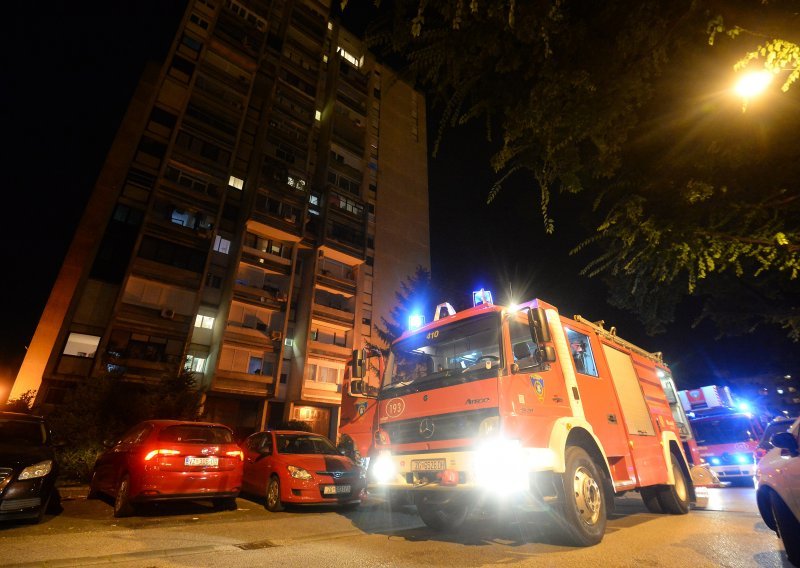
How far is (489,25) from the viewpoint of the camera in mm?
3705

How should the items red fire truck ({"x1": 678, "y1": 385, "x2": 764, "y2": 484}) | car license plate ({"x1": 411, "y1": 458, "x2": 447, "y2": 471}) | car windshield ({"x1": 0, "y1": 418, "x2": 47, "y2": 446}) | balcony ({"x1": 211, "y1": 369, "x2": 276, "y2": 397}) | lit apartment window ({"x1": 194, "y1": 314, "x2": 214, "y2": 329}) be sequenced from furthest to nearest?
lit apartment window ({"x1": 194, "y1": 314, "x2": 214, "y2": 329}) → balcony ({"x1": 211, "y1": 369, "x2": 276, "y2": 397}) → red fire truck ({"x1": 678, "y1": 385, "x2": 764, "y2": 484}) → car windshield ({"x1": 0, "y1": 418, "x2": 47, "y2": 446}) → car license plate ({"x1": 411, "y1": 458, "x2": 447, "y2": 471})

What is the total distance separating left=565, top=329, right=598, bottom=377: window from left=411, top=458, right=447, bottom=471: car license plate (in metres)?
2.51

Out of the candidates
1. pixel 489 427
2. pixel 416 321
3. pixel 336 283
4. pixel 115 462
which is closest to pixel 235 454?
pixel 115 462

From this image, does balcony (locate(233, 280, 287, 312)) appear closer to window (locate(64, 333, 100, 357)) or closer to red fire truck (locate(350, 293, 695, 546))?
window (locate(64, 333, 100, 357))

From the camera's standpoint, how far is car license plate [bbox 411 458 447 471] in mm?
4732

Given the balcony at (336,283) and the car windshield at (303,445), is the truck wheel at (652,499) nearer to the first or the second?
the car windshield at (303,445)

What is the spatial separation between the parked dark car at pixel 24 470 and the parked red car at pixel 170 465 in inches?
41.8

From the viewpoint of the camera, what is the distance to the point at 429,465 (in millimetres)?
4895

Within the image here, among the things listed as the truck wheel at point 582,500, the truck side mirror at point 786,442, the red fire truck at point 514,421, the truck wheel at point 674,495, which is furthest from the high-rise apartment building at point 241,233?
the truck side mirror at point 786,442

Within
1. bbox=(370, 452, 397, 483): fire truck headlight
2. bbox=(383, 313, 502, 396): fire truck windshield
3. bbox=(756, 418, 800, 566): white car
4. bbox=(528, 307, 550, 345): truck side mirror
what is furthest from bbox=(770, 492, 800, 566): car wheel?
bbox=(370, 452, 397, 483): fire truck headlight

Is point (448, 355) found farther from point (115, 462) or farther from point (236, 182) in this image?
point (236, 182)

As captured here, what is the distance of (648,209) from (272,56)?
128ft

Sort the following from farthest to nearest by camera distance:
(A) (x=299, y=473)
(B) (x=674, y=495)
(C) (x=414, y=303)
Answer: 1. (C) (x=414, y=303)
2. (A) (x=299, y=473)
3. (B) (x=674, y=495)

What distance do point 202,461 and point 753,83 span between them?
944 centimetres
